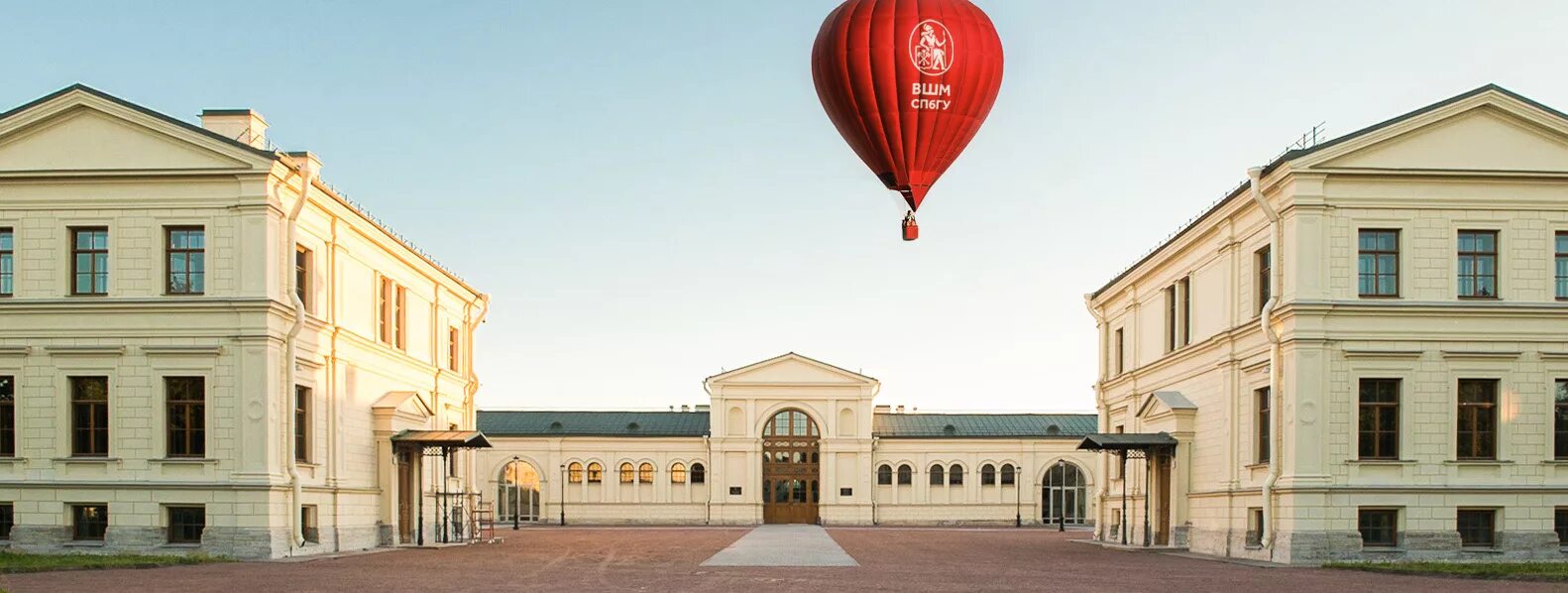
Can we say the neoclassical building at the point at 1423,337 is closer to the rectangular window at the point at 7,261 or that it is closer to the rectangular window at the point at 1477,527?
the rectangular window at the point at 1477,527

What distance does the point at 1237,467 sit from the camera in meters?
33.6

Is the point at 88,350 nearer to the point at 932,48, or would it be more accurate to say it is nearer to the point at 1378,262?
the point at 932,48

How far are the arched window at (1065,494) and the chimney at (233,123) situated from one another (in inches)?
1870

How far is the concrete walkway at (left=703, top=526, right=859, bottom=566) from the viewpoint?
3155 cm

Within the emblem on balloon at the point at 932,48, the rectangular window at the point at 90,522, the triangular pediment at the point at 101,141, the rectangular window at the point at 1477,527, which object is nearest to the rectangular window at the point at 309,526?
the rectangular window at the point at 90,522

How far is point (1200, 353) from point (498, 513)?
42.9 meters

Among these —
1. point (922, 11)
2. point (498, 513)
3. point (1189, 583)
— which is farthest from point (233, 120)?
point (498, 513)

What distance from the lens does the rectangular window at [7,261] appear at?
101 feet

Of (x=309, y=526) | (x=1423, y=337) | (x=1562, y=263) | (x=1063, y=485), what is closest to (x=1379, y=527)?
(x=1423, y=337)

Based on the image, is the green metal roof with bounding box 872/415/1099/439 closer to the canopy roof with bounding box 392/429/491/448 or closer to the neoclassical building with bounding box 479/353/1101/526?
the neoclassical building with bounding box 479/353/1101/526

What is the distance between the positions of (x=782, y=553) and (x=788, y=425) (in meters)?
35.6

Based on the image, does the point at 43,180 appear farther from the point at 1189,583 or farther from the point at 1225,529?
the point at 1225,529

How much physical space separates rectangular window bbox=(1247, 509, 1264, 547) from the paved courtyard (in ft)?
4.23

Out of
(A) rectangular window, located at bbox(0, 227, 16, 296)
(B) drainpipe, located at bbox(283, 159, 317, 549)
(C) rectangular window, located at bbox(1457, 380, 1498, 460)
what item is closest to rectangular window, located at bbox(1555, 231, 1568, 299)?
(C) rectangular window, located at bbox(1457, 380, 1498, 460)
